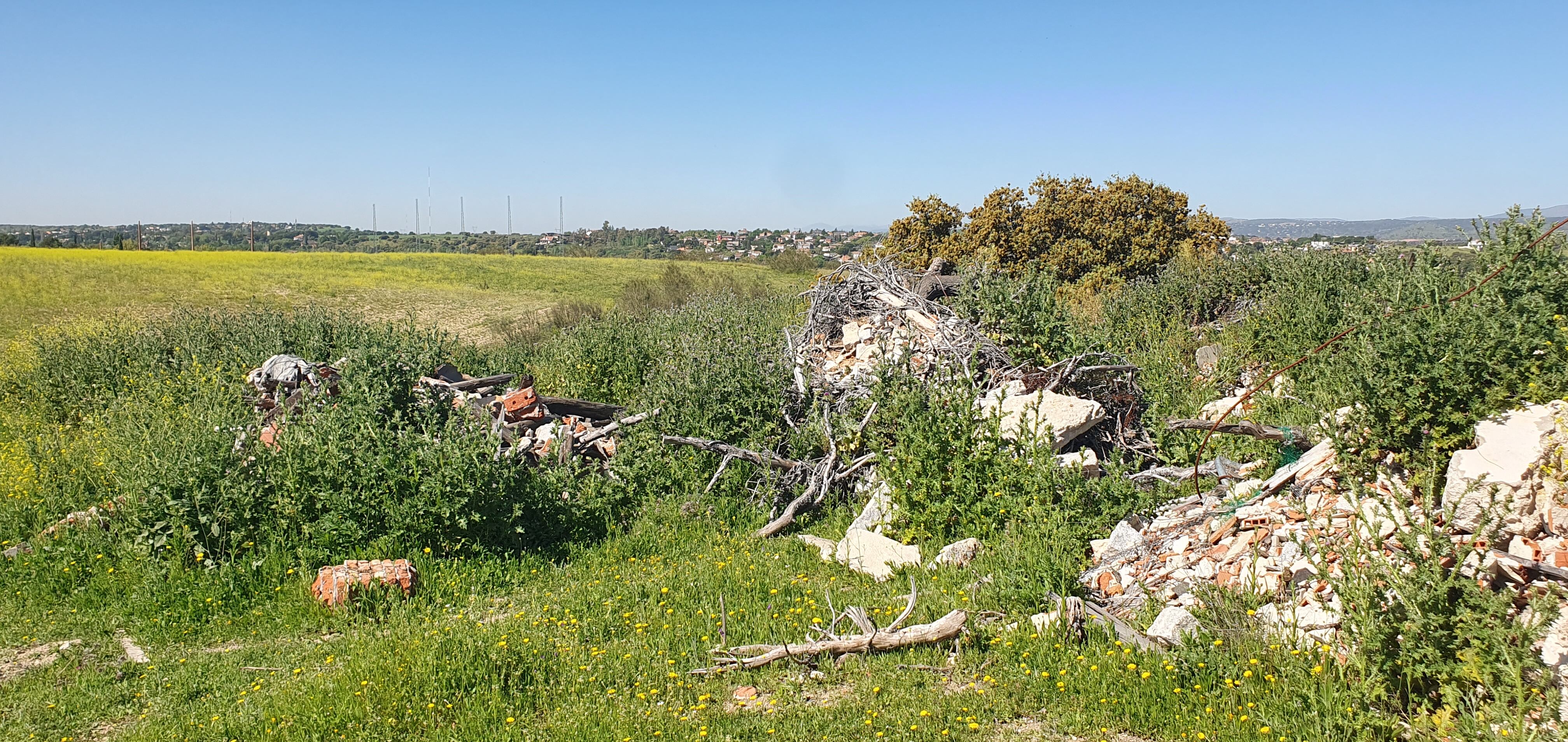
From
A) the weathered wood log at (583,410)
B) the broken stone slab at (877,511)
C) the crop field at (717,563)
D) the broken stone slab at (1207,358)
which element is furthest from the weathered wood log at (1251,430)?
the weathered wood log at (583,410)

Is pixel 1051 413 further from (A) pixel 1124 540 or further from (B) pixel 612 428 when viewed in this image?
(B) pixel 612 428

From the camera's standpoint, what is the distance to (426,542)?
6148 millimetres

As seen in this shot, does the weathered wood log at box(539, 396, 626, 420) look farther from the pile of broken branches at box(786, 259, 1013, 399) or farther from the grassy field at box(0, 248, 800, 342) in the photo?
the grassy field at box(0, 248, 800, 342)

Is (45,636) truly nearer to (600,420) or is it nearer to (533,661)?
(533,661)

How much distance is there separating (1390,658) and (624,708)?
10.4 feet

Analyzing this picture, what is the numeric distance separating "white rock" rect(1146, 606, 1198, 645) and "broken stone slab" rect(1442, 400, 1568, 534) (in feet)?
3.92

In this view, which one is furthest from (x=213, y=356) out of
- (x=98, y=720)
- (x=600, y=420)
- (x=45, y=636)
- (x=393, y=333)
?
(x=98, y=720)

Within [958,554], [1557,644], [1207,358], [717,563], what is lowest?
[717,563]

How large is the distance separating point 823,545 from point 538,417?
406 cm

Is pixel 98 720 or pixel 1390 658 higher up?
pixel 1390 658

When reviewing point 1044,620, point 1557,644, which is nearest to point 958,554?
point 1044,620

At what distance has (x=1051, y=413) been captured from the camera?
720 centimetres

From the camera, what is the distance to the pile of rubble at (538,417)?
8.50m

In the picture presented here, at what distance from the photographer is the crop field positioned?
12.4 ft
